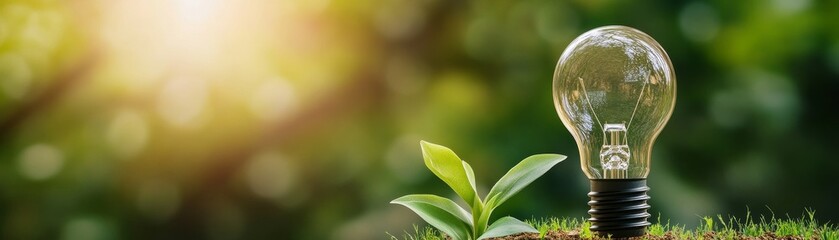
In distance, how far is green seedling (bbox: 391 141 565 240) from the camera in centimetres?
194

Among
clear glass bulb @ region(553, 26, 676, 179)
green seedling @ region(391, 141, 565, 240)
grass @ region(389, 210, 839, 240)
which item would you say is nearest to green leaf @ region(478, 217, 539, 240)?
green seedling @ region(391, 141, 565, 240)

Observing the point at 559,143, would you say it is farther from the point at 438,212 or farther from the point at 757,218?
the point at 438,212

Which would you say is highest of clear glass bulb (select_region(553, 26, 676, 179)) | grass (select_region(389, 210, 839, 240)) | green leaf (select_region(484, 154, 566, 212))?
clear glass bulb (select_region(553, 26, 676, 179))

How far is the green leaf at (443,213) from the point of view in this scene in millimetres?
1932

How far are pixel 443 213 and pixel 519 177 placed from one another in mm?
188

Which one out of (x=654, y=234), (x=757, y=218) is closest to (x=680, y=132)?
(x=757, y=218)

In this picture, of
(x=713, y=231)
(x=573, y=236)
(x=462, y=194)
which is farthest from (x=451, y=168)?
(x=713, y=231)

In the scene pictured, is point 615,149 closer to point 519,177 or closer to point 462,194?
point 519,177

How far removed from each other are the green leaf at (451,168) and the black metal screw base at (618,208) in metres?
0.27

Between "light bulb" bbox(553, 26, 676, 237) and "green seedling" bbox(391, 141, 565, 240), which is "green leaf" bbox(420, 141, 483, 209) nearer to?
"green seedling" bbox(391, 141, 565, 240)

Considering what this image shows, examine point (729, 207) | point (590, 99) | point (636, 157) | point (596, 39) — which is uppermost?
point (596, 39)

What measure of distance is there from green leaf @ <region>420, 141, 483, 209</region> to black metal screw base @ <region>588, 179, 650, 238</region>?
272mm

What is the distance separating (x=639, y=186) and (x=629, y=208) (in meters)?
0.06

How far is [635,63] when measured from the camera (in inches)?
79.2
